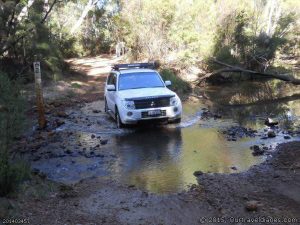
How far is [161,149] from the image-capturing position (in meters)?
10.7

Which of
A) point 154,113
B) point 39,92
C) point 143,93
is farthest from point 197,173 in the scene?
point 39,92

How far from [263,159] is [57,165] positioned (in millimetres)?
4515

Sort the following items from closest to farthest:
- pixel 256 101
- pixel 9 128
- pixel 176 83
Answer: pixel 9 128
pixel 256 101
pixel 176 83

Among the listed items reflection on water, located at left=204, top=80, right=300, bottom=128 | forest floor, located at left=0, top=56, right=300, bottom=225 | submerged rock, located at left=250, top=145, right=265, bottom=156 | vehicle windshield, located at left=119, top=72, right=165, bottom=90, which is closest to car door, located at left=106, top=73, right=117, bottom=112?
vehicle windshield, located at left=119, top=72, right=165, bottom=90

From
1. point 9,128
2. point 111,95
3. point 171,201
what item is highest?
point 9,128

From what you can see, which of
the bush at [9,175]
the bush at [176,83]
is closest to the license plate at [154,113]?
the bush at [9,175]

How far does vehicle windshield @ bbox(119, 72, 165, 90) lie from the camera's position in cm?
1363

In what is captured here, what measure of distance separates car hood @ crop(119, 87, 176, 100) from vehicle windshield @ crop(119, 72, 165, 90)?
0.34m

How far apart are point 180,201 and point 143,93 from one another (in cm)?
619

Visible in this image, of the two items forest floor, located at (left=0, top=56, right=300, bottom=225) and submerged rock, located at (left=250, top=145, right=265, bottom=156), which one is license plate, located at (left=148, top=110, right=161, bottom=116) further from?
forest floor, located at (left=0, top=56, right=300, bottom=225)

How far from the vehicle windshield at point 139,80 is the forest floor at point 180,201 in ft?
18.2

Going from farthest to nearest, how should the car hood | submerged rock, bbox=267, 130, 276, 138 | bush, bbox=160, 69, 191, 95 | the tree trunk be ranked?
bush, bbox=160, 69, 191, 95 → the tree trunk → the car hood → submerged rock, bbox=267, 130, 276, 138

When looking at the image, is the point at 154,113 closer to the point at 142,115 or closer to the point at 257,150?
the point at 142,115

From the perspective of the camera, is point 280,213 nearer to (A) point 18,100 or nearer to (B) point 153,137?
(A) point 18,100
